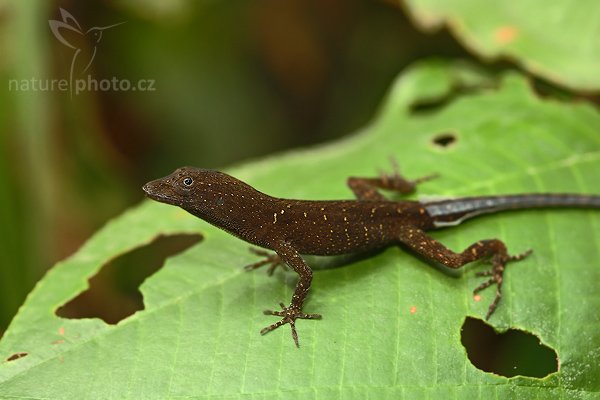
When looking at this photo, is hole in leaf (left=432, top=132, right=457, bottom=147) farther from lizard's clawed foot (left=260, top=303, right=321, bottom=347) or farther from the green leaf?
lizard's clawed foot (left=260, top=303, right=321, bottom=347)

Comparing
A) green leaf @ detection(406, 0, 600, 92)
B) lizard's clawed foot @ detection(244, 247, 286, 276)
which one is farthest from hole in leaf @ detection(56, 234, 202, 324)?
green leaf @ detection(406, 0, 600, 92)

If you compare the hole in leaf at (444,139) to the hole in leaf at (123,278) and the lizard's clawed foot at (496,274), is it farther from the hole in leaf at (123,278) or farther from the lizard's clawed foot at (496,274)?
the hole in leaf at (123,278)

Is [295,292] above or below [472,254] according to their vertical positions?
above

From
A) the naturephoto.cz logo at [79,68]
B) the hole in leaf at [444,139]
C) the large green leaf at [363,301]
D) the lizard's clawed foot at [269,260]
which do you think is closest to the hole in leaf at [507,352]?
the large green leaf at [363,301]

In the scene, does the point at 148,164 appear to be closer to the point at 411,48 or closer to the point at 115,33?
the point at 115,33

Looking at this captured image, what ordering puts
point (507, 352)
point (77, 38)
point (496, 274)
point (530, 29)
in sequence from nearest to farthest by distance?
point (496, 274)
point (507, 352)
point (530, 29)
point (77, 38)

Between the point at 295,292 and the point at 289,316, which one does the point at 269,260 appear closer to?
the point at 295,292

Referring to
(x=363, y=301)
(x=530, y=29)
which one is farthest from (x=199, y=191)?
(x=530, y=29)
